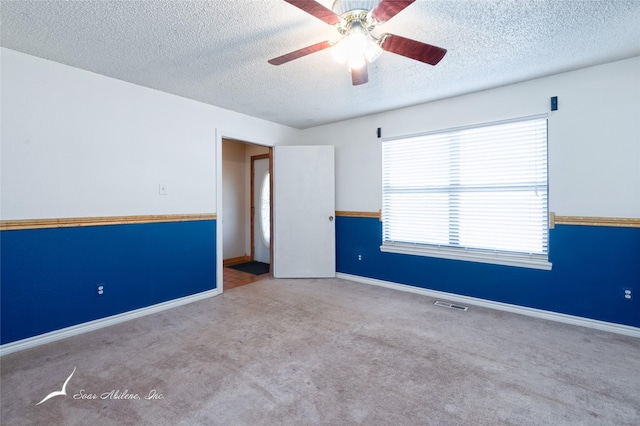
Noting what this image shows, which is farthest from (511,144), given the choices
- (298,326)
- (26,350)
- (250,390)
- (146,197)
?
(26,350)

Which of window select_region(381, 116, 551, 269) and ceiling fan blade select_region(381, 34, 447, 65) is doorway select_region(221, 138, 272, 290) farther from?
ceiling fan blade select_region(381, 34, 447, 65)

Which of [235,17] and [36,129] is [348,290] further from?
[36,129]

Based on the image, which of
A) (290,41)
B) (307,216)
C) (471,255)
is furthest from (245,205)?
(471,255)

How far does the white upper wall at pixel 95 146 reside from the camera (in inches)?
91.8

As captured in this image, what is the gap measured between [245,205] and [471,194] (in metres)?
4.00

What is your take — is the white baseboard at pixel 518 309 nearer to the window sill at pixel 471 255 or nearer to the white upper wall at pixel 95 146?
the window sill at pixel 471 255

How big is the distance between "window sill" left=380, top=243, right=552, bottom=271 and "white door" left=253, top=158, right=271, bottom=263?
7.82 ft

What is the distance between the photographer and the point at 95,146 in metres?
2.73

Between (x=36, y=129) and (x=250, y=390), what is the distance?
8.76ft

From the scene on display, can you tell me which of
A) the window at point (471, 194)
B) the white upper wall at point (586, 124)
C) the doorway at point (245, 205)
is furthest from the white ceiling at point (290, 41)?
the doorway at point (245, 205)

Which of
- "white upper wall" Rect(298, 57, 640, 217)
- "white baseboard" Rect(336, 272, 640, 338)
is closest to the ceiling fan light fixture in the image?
"white upper wall" Rect(298, 57, 640, 217)

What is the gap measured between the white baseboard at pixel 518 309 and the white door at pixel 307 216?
29.1 inches

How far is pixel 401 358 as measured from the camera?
219cm

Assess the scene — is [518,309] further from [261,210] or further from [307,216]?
[261,210]
